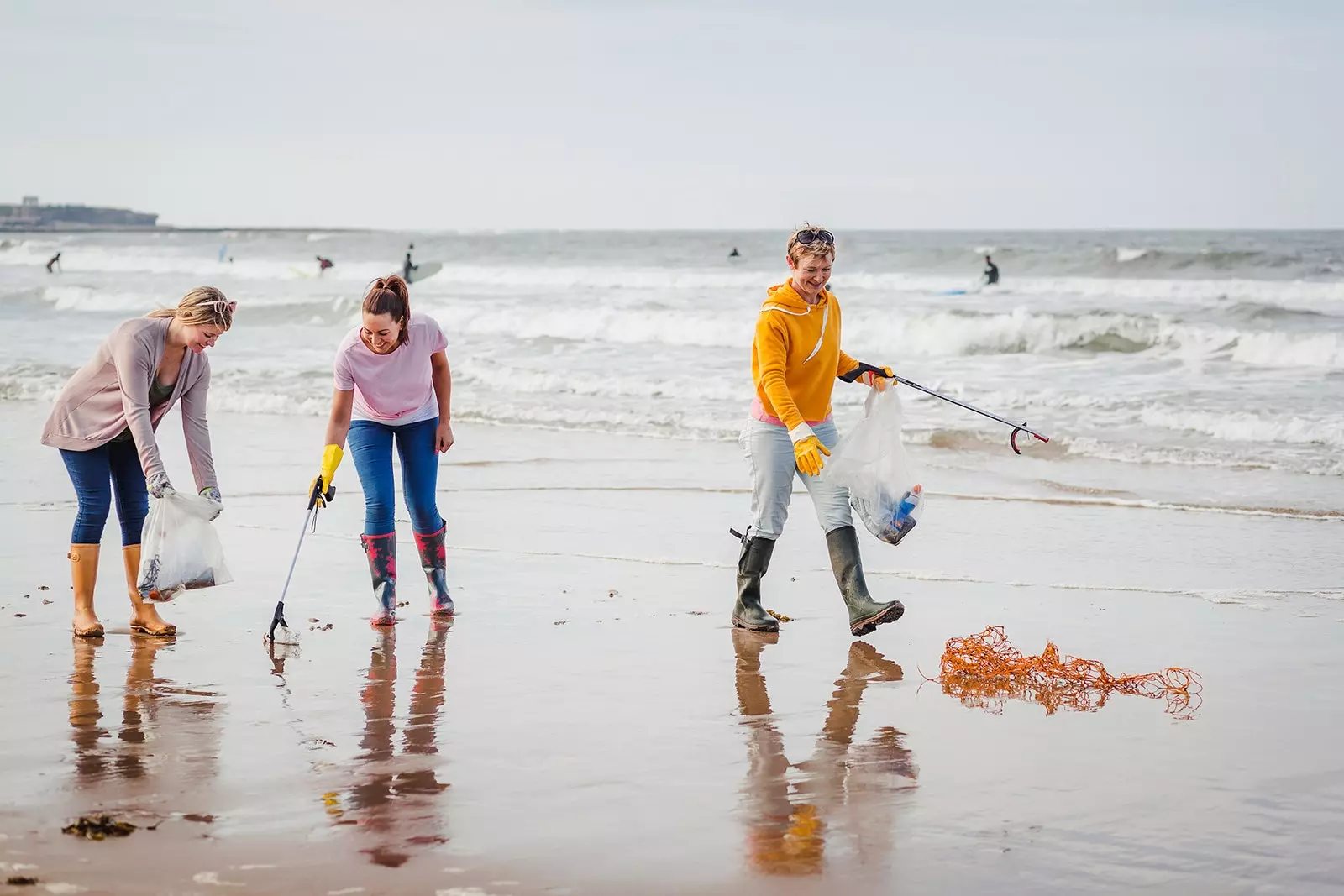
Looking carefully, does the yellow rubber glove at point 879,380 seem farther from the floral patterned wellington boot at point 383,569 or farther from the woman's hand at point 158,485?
the woman's hand at point 158,485

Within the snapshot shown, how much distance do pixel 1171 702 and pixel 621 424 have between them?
868 cm

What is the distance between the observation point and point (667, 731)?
14.0 ft

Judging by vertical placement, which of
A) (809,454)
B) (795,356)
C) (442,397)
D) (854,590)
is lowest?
(854,590)

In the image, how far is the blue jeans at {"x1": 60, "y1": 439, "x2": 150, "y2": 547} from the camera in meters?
5.42

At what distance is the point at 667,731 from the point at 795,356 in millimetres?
1735

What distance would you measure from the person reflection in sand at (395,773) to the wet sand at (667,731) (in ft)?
0.04

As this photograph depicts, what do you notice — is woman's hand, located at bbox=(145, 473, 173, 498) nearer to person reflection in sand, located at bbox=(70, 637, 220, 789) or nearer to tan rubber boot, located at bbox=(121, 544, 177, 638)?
tan rubber boot, located at bbox=(121, 544, 177, 638)

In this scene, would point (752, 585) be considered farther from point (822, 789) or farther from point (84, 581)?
point (84, 581)

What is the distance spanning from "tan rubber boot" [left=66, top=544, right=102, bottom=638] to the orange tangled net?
10.4 feet

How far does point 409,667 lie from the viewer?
5027 millimetres

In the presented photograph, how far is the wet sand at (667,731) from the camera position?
3246 mm

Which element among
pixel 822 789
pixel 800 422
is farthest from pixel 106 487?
pixel 822 789

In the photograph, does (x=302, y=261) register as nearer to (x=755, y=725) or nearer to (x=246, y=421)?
(x=246, y=421)

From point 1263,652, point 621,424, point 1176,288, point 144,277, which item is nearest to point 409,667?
point 1263,652
